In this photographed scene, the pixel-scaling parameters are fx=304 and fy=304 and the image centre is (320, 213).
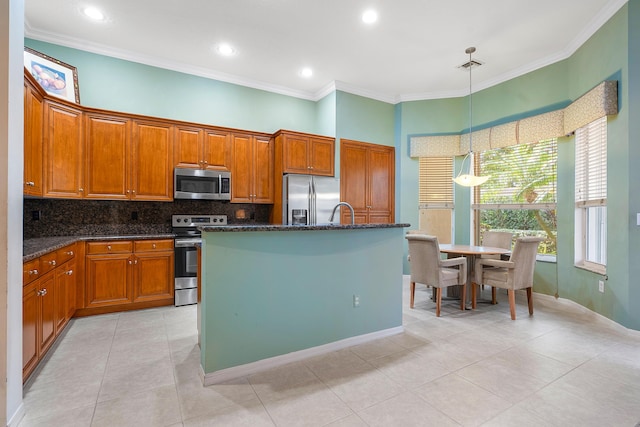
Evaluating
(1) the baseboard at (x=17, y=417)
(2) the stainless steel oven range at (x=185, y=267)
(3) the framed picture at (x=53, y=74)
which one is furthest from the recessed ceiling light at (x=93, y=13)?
(1) the baseboard at (x=17, y=417)

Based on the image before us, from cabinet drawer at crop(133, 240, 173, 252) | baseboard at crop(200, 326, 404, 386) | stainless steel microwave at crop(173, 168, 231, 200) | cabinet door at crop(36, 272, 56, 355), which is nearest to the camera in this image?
baseboard at crop(200, 326, 404, 386)

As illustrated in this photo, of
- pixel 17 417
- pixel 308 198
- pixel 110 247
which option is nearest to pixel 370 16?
pixel 308 198

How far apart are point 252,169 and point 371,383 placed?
3336mm

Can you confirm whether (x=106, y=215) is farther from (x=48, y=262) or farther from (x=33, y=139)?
(x=48, y=262)

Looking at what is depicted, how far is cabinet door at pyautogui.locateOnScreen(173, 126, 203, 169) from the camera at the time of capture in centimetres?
402

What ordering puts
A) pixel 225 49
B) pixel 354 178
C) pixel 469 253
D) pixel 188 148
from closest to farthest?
pixel 469 253 → pixel 225 49 → pixel 188 148 → pixel 354 178

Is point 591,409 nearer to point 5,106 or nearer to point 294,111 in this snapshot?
point 5,106

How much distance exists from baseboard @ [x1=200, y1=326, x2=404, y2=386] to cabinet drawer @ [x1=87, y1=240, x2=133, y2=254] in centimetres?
209

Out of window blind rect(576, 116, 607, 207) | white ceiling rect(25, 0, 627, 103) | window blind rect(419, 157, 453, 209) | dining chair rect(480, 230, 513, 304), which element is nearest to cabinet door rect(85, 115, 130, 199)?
white ceiling rect(25, 0, 627, 103)

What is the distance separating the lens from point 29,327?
6.57 ft

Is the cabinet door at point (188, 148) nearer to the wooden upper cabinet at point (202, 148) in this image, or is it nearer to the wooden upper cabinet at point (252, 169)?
the wooden upper cabinet at point (202, 148)

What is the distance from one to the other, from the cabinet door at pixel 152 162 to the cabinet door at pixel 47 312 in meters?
1.55

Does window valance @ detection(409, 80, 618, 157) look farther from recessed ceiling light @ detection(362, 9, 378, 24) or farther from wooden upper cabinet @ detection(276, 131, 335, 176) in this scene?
recessed ceiling light @ detection(362, 9, 378, 24)

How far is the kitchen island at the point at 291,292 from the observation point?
2.10m
